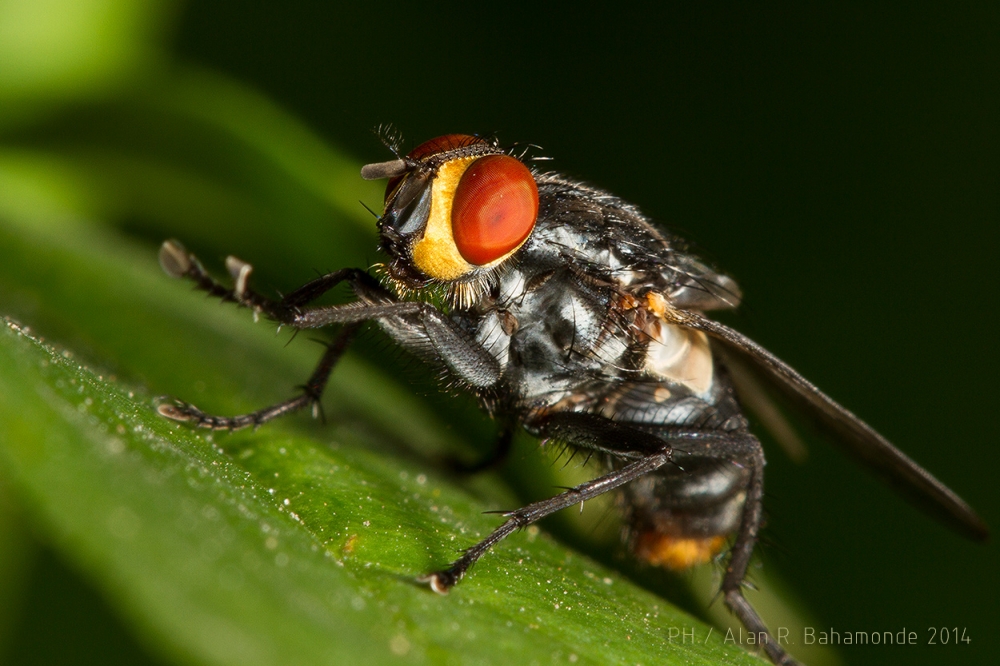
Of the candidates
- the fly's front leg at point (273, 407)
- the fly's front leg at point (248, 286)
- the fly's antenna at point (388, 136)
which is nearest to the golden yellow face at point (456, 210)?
the fly's front leg at point (248, 286)

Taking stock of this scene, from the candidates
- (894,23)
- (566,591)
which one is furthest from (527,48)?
(566,591)

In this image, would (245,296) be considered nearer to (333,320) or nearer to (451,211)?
(333,320)

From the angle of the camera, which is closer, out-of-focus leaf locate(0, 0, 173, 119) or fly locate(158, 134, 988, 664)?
fly locate(158, 134, 988, 664)

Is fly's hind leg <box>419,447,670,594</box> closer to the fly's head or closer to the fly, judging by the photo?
the fly

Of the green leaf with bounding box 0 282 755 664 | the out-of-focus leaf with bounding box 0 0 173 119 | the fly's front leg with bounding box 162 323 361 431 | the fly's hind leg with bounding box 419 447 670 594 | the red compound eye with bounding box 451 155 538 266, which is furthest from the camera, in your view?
the out-of-focus leaf with bounding box 0 0 173 119

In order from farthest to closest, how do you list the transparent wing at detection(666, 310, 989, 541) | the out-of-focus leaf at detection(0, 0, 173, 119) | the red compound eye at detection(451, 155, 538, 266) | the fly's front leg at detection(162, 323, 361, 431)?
the out-of-focus leaf at detection(0, 0, 173, 119) → the transparent wing at detection(666, 310, 989, 541) → the red compound eye at detection(451, 155, 538, 266) → the fly's front leg at detection(162, 323, 361, 431)

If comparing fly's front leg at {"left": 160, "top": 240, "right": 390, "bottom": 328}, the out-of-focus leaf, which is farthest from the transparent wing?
the out-of-focus leaf

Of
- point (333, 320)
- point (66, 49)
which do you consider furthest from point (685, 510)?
point (66, 49)

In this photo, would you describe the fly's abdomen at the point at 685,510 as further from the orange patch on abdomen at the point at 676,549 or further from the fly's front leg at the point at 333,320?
the fly's front leg at the point at 333,320
